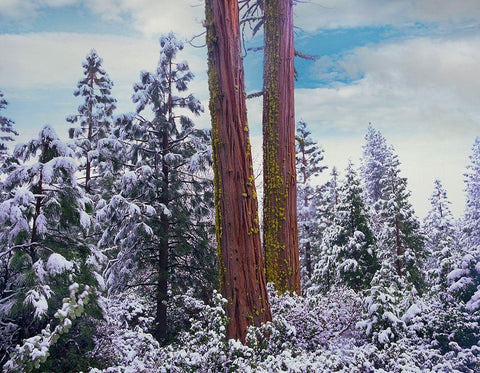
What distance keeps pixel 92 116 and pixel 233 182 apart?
508 inches

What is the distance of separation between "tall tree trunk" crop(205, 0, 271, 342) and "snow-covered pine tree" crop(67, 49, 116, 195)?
10634 millimetres

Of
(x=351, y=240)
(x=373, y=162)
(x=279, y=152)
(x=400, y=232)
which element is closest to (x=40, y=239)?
(x=279, y=152)

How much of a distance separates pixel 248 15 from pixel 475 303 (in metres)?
6.13

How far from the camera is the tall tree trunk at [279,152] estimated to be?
20.0 feet

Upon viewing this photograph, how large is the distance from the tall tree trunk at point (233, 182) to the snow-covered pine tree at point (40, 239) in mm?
1911

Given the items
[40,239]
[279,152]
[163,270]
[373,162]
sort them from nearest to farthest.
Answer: [40,239]
[279,152]
[163,270]
[373,162]

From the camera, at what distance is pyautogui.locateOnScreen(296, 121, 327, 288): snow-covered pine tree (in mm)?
20375

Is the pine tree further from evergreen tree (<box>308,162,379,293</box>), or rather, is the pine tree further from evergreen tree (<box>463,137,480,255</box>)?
evergreen tree (<box>463,137,480,255</box>)

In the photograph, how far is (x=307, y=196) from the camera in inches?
838

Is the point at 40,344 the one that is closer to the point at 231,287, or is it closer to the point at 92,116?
the point at 231,287

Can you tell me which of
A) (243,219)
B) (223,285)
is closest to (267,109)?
(243,219)

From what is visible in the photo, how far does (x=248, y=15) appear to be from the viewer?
7344 mm

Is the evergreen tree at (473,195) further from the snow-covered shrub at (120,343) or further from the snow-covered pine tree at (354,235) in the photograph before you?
the snow-covered shrub at (120,343)

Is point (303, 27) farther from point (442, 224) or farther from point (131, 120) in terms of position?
point (442, 224)
